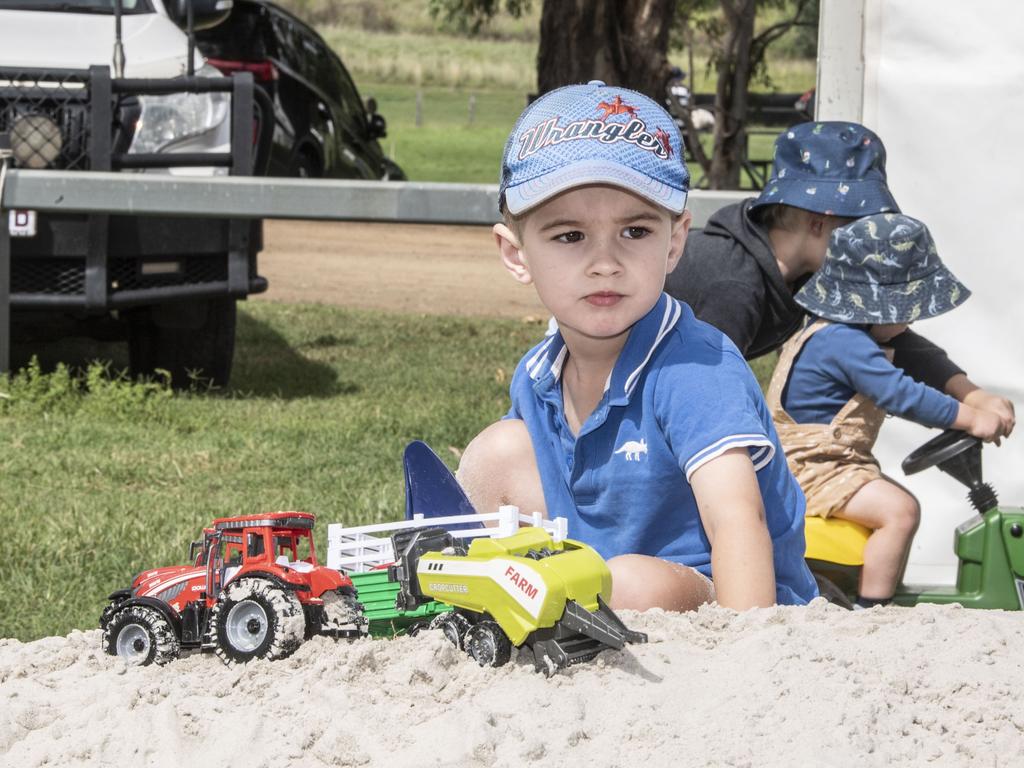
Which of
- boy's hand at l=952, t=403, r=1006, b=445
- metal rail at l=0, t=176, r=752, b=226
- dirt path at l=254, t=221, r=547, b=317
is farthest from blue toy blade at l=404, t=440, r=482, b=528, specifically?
dirt path at l=254, t=221, r=547, b=317

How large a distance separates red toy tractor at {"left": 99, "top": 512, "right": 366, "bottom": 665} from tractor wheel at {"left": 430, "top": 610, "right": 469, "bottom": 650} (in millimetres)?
142

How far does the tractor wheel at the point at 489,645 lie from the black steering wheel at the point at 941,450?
7.04 feet

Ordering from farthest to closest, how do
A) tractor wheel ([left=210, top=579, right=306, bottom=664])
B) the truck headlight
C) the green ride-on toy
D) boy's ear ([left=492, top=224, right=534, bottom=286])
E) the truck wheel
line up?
the truck wheel < the truck headlight < the green ride-on toy < boy's ear ([left=492, top=224, right=534, bottom=286]) < tractor wheel ([left=210, top=579, right=306, bottom=664])

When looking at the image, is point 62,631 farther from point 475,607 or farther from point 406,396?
point 406,396

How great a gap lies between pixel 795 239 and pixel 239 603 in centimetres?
256

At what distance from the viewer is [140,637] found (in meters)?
2.29

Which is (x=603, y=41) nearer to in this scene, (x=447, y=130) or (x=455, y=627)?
(x=455, y=627)

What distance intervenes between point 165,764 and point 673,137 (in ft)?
4.47

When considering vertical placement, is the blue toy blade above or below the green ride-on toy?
above

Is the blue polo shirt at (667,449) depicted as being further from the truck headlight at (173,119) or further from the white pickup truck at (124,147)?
the truck headlight at (173,119)

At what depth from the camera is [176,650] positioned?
88.7 inches

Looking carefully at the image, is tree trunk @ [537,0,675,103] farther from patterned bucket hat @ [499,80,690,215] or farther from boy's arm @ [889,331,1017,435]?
patterned bucket hat @ [499,80,690,215]

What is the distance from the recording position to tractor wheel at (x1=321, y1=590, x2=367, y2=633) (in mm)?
2248

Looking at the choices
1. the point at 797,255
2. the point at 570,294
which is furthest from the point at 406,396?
the point at 570,294
